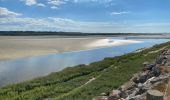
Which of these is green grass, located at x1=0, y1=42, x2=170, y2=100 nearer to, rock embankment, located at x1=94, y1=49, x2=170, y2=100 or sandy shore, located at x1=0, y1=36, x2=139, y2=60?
rock embankment, located at x1=94, y1=49, x2=170, y2=100

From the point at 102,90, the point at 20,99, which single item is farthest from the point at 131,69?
the point at 20,99

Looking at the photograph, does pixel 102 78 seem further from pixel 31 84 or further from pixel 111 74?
pixel 31 84

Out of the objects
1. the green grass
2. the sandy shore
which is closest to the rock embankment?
the green grass

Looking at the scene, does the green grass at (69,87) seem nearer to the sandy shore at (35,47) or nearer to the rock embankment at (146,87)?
the rock embankment at (146,87)

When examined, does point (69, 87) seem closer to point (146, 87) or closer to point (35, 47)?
point (146, 87)

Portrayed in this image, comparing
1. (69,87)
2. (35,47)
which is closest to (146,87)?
(69,87)

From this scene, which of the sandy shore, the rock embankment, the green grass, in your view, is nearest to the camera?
the rock embankment

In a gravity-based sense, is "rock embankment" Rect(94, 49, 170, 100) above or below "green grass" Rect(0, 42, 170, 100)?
above

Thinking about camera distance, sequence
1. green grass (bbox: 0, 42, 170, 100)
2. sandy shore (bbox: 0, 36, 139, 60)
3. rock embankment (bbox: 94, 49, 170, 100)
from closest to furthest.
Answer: rock embankment (bbox: 94, 49, 170, 100)
green grass (bbox: 0, 42, 170, 100)
sandy shore (bbox: 0, 36, 139, 60)

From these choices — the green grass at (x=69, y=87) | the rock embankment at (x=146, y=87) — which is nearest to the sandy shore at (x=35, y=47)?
the green grass at (x=69, y=87)

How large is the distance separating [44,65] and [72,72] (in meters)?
19.2

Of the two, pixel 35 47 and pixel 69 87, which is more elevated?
pixel 69 87

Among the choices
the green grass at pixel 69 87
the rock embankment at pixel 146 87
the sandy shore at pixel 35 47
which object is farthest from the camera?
the sandy shore at pixel 35 47

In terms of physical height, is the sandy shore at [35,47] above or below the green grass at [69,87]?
below
